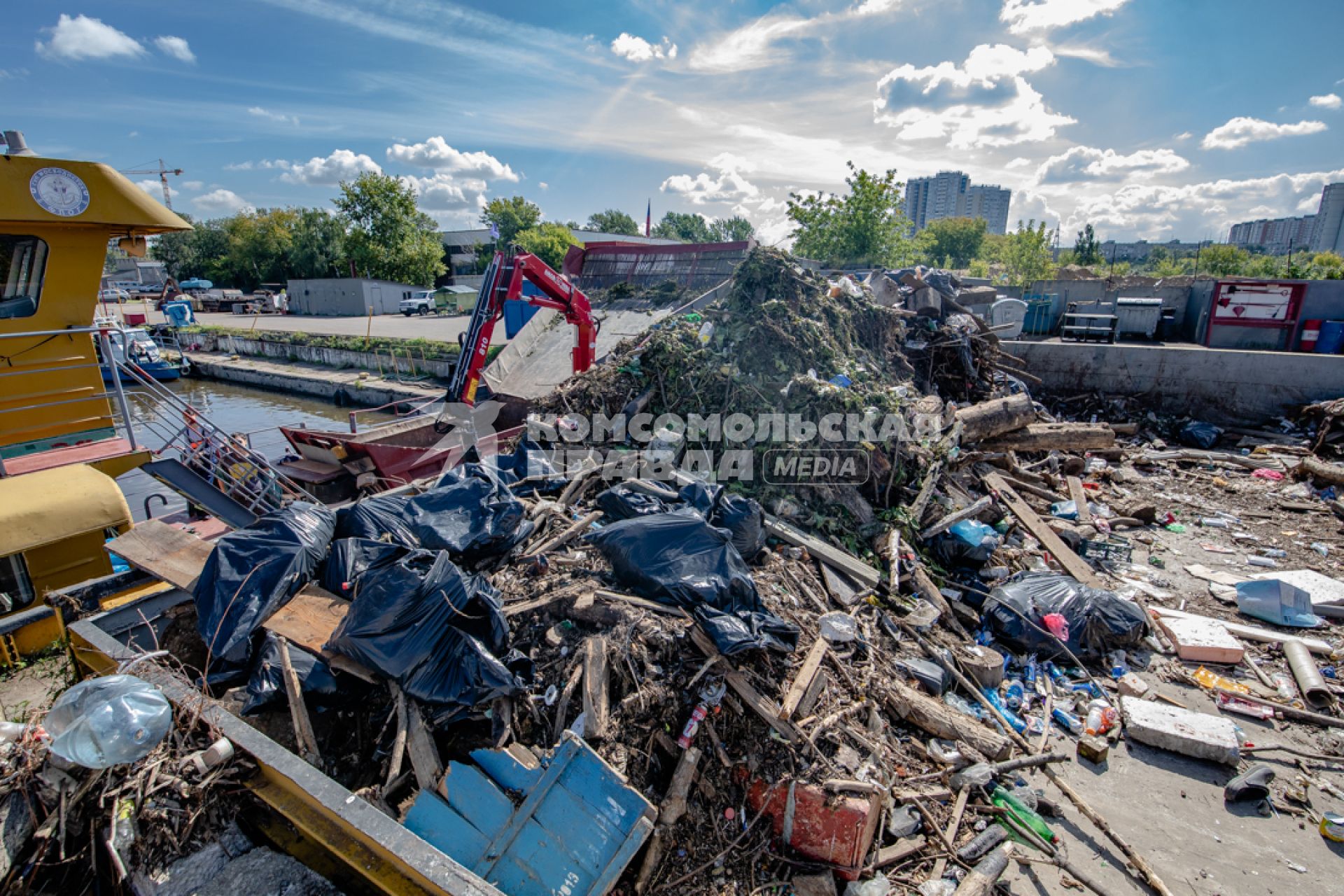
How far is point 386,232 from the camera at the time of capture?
3422 centimetres

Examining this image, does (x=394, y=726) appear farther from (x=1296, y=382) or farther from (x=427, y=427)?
(x=1296, y=382)

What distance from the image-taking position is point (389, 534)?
14.8 feet

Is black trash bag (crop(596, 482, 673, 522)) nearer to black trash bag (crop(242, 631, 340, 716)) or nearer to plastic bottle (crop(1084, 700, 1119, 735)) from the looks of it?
black trash bag (crop(242, 631, 340, 716))

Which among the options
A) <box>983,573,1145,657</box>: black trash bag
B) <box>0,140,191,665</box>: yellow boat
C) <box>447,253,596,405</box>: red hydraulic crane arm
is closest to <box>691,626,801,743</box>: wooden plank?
<box>983,573,1145,657</box>: black trash bag

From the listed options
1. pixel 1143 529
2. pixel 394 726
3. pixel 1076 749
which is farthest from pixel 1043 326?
pixel 394 726

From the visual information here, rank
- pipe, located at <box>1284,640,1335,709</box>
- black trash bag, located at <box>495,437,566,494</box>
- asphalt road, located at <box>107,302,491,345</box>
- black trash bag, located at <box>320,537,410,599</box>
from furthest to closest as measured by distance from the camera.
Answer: asphalt road, located at <box>107,302,491,345</box> < black trash bag, located at <box>495,437,566,494</box> < pipe, located at <box>1284,640,1335,709</box> < black trash bag, located at <box>320,537,410,599</box>

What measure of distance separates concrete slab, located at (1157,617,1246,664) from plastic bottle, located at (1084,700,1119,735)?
3.88 ft

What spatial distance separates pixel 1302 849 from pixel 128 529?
8290 millimetres

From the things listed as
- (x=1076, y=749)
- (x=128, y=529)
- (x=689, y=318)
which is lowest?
(x=1076, y=749)

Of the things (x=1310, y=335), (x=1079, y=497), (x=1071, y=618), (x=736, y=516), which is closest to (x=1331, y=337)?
(x=1310, y=335)

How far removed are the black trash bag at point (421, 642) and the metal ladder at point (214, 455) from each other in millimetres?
3131

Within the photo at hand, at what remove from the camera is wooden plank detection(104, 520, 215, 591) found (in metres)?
4.21

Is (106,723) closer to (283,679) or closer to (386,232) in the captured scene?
(283,679)

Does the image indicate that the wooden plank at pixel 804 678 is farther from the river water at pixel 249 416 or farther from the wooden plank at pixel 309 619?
the river water at pixel 249 416
